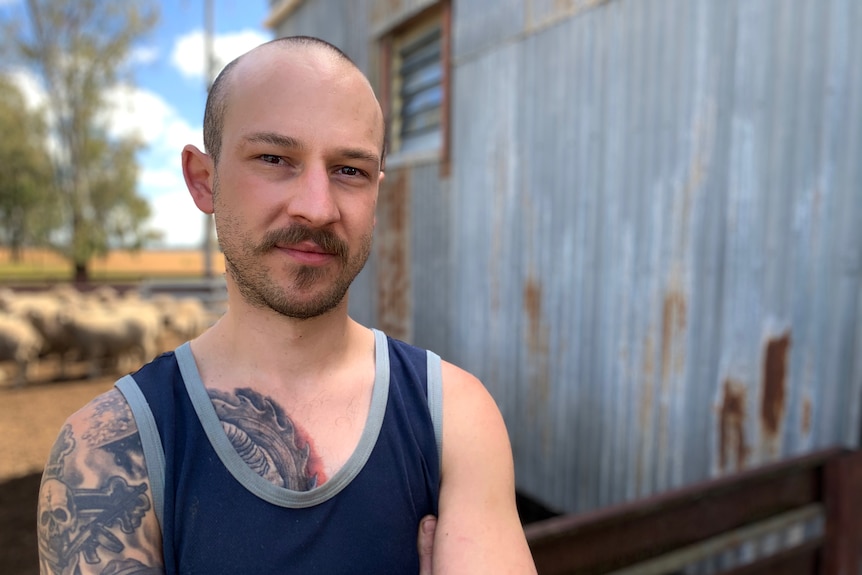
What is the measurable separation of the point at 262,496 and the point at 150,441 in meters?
0.26

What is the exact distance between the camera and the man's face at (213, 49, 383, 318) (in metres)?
1.29

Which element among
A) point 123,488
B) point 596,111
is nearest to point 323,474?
point 123,488

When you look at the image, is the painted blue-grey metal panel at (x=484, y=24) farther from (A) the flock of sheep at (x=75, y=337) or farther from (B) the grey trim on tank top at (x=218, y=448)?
(A) the flock of sheep at (x=75, y=337)

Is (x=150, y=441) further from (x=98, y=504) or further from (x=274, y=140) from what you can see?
(x=274, y=140)

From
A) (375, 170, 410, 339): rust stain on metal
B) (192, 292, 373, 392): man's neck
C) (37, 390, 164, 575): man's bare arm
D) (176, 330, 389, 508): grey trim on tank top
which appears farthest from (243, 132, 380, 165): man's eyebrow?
(375, 170, 410, 339): rust stain on metal

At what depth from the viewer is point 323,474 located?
4.33 ft

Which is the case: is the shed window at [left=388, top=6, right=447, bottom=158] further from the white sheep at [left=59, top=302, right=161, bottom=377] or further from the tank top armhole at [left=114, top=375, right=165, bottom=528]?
the white sheep at [left=59, top=302, right=161, bottom=377]

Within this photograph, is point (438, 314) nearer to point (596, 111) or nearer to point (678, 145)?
point (596, 111)

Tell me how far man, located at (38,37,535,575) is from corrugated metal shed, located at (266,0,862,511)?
307 centimetres

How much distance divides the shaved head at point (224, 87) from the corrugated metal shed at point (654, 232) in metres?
3.33

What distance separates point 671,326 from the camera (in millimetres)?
4375

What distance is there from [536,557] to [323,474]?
1.35m

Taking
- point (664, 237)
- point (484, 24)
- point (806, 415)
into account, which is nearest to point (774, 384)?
point (806, 415)

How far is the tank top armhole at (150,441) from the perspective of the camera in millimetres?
1201
